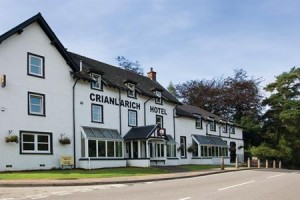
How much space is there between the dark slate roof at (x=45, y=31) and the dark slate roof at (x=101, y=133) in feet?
16.1

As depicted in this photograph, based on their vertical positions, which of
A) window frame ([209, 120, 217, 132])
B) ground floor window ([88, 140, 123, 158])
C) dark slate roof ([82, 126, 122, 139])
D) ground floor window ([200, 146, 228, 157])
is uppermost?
window frame ([209, 120, 217, 132])

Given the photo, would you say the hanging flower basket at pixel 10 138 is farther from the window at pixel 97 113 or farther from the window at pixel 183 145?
the window at pixel 183 145

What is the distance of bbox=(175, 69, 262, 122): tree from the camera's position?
67.4 metres

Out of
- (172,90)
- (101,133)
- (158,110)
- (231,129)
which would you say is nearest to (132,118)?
(158,110)

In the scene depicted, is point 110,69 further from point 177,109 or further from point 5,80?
point 5,80

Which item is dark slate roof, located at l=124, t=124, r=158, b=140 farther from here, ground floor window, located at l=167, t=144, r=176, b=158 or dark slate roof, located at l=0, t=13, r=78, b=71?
dark slate roof, located at l=0, t=13, r=78, b=71

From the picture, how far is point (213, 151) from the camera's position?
168 ft

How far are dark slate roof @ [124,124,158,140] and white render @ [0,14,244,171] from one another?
17.4 inches

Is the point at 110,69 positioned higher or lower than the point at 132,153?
higher

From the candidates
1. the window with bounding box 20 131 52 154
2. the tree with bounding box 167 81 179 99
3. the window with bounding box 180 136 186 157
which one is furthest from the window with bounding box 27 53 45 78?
the tree with bounding box 167 81 179 99

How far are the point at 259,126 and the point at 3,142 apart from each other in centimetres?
4666

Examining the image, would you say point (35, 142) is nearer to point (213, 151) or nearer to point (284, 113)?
point (213, 151)

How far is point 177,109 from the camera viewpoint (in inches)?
1860

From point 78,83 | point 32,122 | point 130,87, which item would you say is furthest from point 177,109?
point 32,122
